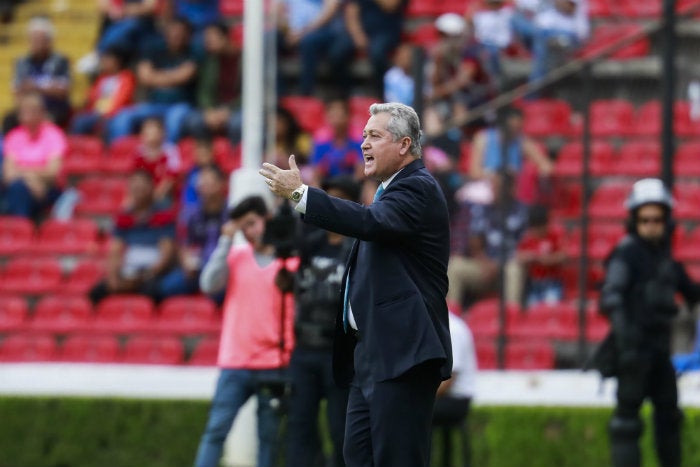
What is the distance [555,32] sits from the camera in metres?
13.8

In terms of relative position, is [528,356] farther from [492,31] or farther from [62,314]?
[62,314]

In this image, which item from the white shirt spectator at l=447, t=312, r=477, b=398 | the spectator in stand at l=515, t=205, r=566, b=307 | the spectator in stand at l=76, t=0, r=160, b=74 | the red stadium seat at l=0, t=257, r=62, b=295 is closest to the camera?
the white shirt spectator at l=447, t=312, r=477, b=398

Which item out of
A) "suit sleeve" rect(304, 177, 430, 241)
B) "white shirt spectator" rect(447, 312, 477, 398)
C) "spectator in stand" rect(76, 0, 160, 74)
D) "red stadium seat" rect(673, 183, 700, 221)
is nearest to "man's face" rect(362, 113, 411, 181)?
"suit sleeve" rect(304, 177, 430, 241)

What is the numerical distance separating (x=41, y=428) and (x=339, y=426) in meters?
3.78

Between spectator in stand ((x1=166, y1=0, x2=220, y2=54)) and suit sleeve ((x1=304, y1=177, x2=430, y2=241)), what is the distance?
34.3 ft

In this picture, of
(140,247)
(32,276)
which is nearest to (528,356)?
(140,247)

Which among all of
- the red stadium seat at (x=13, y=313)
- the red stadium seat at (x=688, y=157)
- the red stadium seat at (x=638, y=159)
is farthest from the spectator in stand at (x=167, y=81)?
the red stadium seat at (x=688, y=157)

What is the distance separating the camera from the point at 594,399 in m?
11.9

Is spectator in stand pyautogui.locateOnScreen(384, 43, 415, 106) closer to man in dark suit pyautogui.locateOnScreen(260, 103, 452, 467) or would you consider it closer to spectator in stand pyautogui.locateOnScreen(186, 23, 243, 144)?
spectator in stand pyautogui.locateOnScreen(186, 23, 243, 144)

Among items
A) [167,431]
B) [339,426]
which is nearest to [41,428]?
[167,431]

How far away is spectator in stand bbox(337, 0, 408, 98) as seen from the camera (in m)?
16.6

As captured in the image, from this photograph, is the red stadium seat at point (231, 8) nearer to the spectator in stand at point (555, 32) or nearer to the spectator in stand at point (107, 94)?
the spectator in stand at point (107, 94)

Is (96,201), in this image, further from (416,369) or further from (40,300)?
(416,369)

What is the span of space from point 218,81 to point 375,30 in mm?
1745
